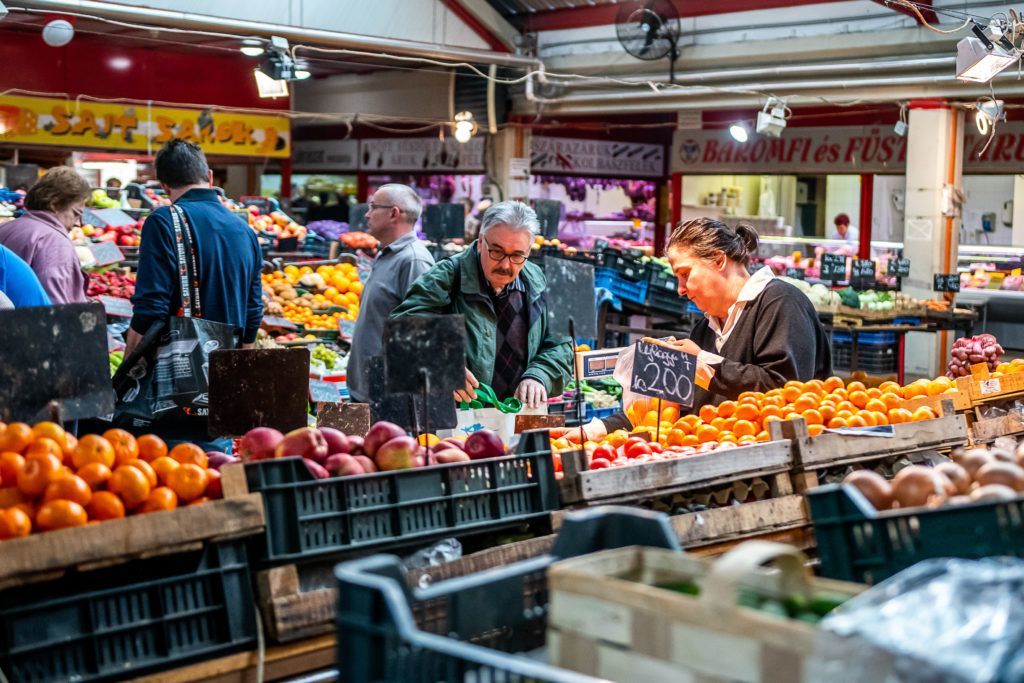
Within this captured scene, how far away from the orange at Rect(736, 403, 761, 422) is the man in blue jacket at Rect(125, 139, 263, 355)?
1918 mm

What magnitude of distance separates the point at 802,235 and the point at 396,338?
1557 centimetres

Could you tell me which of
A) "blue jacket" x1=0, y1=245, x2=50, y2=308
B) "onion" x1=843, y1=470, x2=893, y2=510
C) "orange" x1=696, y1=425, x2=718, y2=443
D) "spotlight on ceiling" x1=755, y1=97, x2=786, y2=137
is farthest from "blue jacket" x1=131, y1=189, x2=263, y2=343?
"spotlight on ceiling" x1=755, y1=97, x2=786, y2=137

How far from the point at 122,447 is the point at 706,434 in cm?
187

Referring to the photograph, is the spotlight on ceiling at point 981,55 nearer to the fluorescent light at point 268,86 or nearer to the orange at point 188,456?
the fluorescent light at point 268,86

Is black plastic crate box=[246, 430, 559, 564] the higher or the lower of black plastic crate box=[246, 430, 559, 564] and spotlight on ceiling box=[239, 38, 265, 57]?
the lower

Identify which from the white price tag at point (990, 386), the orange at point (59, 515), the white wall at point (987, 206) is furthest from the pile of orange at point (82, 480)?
the white wall at point (987, 206)

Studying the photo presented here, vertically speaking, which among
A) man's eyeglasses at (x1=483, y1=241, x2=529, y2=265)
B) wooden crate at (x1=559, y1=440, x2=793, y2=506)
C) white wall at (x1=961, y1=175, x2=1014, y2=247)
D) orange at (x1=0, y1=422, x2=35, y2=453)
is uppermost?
white wall at (x1=961, y1=175, x2=1014, y2=247)

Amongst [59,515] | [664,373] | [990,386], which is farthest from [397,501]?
[990,386]

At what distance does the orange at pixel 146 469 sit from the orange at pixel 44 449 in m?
0.14

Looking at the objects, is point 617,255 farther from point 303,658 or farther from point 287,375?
point 303,658

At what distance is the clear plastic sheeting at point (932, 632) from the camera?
1245mm

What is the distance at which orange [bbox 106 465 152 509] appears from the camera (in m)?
2.31

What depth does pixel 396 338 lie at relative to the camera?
286 cm

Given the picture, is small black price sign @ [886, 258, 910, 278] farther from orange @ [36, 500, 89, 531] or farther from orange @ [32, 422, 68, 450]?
orange @ [36, 500, 89, 531]
